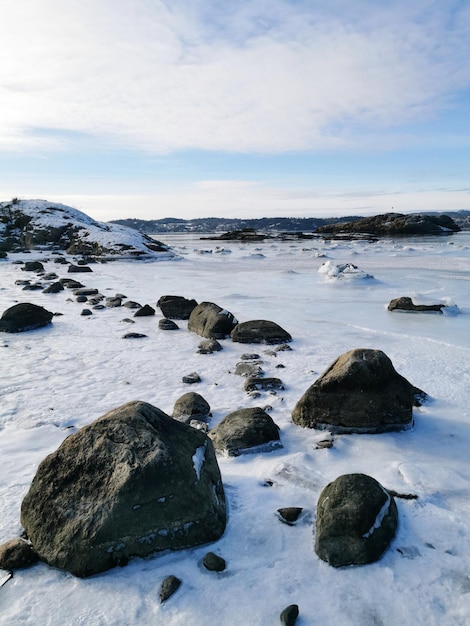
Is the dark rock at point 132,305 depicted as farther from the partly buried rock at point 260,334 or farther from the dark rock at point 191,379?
the dark rock at point 191,379

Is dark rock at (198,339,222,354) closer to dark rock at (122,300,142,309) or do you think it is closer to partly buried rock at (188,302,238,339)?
partly buried rock at (188,302,238,339)

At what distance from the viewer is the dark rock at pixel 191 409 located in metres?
5.14

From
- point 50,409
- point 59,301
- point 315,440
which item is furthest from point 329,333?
point 59,301

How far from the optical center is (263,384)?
614 centimetres

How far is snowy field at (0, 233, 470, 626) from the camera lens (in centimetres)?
256

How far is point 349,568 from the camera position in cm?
281

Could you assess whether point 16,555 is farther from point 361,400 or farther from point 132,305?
point 132,305

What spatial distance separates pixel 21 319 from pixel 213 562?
26.3 ft

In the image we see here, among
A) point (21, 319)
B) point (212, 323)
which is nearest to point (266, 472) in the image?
point (212, 323)

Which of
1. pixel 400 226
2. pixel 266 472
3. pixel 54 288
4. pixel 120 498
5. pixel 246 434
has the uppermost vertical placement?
pixel 120 498

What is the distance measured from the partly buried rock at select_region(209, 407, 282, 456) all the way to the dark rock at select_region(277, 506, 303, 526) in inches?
40.1

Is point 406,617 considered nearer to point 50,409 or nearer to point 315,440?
point 315,440

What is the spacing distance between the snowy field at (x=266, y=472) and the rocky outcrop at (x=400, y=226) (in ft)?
214

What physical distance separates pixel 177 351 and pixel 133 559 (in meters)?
5.28
